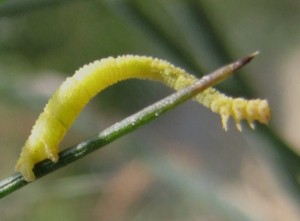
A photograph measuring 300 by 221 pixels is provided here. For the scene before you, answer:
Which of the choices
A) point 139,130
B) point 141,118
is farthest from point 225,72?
point 139,130

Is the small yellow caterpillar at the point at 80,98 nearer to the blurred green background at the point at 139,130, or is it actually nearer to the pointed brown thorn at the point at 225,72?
the pointed brown thorn at the point at 225,72

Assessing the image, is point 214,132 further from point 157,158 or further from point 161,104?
point 161,104

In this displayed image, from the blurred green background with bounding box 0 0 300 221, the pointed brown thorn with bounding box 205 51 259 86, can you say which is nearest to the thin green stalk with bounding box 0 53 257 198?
the pointed brown thorn with bounding box 205 51 259 86

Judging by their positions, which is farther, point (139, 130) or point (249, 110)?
point (139, 130)

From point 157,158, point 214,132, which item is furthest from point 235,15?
point 157,158

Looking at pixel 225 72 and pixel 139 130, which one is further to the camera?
pixel 139 130

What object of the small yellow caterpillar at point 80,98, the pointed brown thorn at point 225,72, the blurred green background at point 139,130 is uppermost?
the blurred green background at point 139,130

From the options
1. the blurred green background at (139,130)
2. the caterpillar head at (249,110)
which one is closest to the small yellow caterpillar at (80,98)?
the caterpillar head at (249,110)

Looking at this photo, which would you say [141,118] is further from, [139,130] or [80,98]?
[139,130]

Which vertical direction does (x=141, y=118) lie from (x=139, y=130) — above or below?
below

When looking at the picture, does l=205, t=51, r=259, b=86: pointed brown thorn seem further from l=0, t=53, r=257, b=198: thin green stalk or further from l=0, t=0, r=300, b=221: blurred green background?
l=0, t=0, r=300, b=221: blurred green background

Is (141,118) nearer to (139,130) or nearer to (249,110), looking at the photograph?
(249,110)
